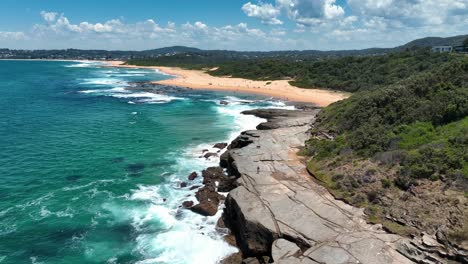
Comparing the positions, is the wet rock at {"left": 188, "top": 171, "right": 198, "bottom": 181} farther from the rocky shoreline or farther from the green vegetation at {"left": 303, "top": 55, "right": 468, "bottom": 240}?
the green vegetation at {"left": 303, "top": 55, "right": 468, "bottom": 240}

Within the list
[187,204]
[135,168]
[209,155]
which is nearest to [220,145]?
[209,155]

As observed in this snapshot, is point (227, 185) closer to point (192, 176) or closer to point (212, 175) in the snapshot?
point (212, 175)

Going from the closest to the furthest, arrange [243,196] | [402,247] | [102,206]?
[402,247] → [243,196] → [102,206]

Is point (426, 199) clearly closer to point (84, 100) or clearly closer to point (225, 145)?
point (225, 145)

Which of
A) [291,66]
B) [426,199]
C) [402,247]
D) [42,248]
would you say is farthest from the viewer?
[291,66]

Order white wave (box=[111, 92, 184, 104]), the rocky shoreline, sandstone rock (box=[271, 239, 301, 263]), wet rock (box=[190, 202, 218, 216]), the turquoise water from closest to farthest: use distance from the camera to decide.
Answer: the rocky shoreline
sandstone rock (box=[271, 239, 301, 263])
the turquoise water
wet rock (box=[190, 202, 218, 216])
white wave (box=[111, 92, 184, 104])

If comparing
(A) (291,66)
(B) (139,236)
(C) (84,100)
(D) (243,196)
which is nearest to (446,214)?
(D) (243,196)

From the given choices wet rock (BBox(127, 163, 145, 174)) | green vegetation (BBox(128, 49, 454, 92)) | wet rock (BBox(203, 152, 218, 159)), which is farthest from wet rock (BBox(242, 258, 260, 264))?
green vegetation (BBox(128, 49, 454, 92))
